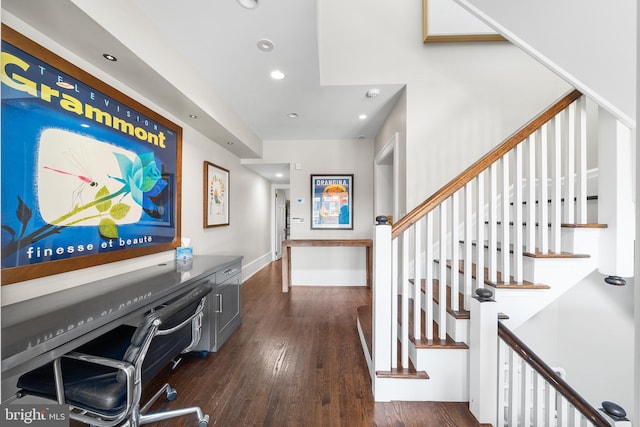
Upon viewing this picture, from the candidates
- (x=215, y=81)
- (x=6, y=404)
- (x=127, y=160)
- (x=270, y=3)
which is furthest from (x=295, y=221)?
(x=6, y=404)

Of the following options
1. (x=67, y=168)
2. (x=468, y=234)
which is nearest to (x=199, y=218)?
(x=67, y=168)

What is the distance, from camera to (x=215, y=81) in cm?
241

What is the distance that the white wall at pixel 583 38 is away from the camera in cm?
82

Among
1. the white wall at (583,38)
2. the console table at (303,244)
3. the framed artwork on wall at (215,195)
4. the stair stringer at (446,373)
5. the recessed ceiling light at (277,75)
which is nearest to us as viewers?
the white wall at (583,38)

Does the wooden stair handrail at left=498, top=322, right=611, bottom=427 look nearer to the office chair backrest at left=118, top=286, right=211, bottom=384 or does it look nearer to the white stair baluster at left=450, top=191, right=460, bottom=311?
the white stair baluster at left=450, top=191, right=460, bottom=311

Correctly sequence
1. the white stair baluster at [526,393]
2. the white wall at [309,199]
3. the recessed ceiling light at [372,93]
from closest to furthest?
1. the white stair baluster at [526,393]
2. the recessed ceiling light at [372,93]
3. the white wall at [309,199]

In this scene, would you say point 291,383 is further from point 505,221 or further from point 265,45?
point 265,45

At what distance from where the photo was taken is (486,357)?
1421mm

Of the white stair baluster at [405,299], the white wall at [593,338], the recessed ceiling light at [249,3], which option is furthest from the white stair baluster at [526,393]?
the recessed ceiling light at [249,3]

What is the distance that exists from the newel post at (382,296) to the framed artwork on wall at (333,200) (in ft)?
8.50

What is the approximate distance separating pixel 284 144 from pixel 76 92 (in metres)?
2.93

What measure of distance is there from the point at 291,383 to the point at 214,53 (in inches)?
104

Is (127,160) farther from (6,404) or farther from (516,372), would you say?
(516,372)

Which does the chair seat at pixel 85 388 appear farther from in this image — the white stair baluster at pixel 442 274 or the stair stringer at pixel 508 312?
the white stair baluster at pixel 442 274
